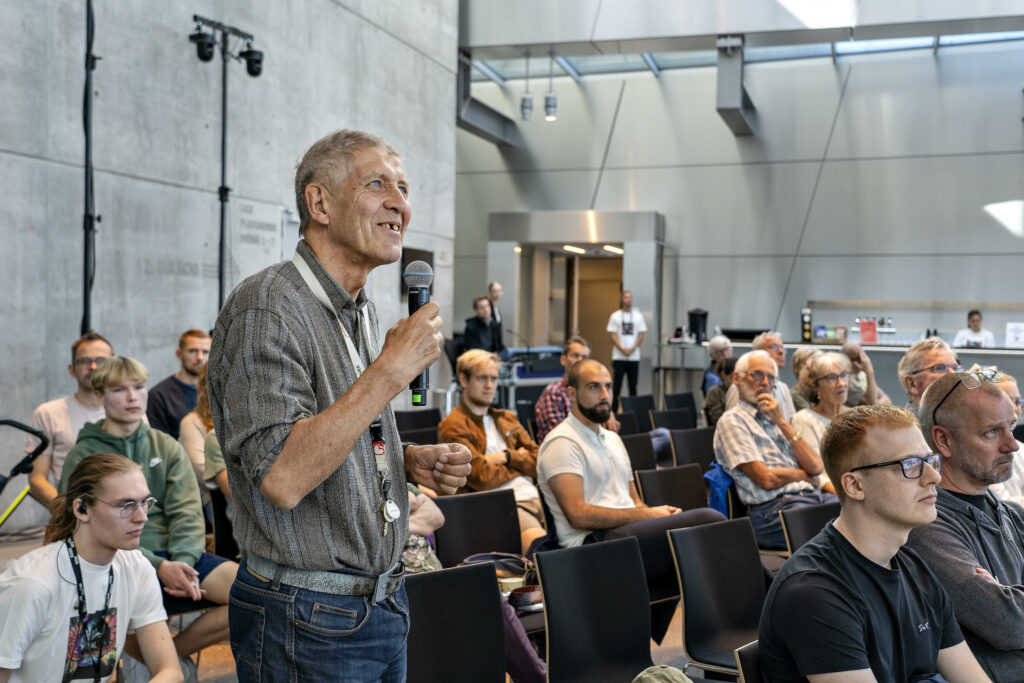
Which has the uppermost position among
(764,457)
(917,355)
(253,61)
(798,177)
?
(798,177)

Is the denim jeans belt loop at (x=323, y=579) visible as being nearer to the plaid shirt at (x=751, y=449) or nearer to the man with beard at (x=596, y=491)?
the man with beard at (x=596, y=491)

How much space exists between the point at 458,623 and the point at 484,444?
2.27m

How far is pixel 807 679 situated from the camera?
192cm

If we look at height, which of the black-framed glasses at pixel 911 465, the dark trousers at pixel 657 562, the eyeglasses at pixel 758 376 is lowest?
the dark trousers at pixel 657 562

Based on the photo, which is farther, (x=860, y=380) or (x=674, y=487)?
(x=860, y=380)

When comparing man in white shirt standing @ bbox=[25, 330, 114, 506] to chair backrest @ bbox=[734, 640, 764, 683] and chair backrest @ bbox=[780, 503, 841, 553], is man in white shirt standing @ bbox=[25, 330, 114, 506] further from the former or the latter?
chair backrest @ bbox=[734, 640, 764, 683]

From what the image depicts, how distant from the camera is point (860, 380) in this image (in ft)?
21.0

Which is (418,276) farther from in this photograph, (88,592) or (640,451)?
(640,451)

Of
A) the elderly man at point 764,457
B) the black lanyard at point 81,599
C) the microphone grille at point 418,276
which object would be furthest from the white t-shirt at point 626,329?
the microphone grille at point 418,276

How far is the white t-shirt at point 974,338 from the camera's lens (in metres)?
11.9

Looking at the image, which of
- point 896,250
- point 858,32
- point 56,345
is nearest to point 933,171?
point 896,250

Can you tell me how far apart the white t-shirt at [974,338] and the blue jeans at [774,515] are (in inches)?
337

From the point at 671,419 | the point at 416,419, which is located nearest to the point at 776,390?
the point at 671,419

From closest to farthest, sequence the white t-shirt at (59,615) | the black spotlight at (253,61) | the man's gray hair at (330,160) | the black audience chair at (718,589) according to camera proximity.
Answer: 1. the man's gray hair at (330,160)
2. the white t-shirt at (59,615)
3. the black audience chair at (718,589)
4. the black spotlight at (253,61)
